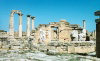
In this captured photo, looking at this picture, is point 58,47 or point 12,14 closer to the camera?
point 58,47

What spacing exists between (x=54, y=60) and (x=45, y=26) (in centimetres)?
1493

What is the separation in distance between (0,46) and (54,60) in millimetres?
7326

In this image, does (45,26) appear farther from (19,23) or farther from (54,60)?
(54,60)

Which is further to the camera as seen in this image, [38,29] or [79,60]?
[38,29]

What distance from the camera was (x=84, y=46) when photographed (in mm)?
13133

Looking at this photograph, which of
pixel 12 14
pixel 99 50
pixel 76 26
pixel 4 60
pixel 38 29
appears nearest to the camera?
pixel 4 60

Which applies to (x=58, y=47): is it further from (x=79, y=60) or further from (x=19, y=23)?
(x=19, y=23)

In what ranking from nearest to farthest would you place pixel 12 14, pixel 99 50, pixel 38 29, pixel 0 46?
1. pixel 99 50
2. pixel 0 46
3. pixel 38 29
4. pixel 12 14

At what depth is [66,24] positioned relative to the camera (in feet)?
78.3

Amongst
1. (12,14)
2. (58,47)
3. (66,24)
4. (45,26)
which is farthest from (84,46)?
(12,14)

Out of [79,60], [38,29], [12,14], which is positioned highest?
[12,14]

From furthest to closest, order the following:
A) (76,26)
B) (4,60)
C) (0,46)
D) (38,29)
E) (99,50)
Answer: (76,26), (38,29), (0,46), (99,50), (4,60)

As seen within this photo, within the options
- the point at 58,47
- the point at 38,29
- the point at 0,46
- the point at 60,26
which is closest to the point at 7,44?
the point at 0,46

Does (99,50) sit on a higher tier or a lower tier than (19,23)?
lower
